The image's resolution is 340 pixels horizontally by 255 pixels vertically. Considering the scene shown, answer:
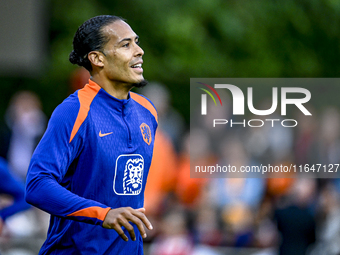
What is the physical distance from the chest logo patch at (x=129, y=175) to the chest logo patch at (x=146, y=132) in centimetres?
15

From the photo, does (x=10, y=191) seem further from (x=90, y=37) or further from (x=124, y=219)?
(x=124, y=219)

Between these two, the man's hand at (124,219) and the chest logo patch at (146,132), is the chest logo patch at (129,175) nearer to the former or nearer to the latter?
the chest logo patch at (146,132)

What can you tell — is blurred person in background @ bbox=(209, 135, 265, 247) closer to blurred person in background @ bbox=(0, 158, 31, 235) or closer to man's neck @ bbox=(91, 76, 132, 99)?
blurred person in background @ bbox=(0, 158, 31, 235)

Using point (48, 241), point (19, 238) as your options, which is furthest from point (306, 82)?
point (48, 241)

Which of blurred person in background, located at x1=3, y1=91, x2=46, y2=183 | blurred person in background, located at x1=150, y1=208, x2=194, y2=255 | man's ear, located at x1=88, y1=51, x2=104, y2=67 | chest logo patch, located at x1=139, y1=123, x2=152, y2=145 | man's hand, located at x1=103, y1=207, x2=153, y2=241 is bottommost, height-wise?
blurred person in background, located at x1=150, y1=208, x2=194, y2=255

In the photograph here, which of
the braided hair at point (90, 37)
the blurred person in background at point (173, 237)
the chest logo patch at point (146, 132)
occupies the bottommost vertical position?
the blurred person in background at point (173, 237)

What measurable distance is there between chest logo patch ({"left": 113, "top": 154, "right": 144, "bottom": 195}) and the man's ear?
0.62 m

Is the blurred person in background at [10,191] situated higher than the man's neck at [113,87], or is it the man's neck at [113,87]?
the man's neck at [113,87]

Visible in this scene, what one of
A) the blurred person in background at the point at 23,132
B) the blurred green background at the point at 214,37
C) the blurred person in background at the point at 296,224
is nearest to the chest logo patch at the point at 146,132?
the blurred person in background at the point at 296,224

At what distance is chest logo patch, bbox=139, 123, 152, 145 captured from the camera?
357 centimetres

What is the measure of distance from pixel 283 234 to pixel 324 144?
1.88 metres

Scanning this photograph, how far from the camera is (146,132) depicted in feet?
11.8

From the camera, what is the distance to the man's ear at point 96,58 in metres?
3.50

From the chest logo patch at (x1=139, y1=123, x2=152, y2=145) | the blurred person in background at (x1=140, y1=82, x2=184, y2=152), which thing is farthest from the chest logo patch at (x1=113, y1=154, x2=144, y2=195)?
the blurred person in background at (x1=140, y1=82, x2=184, y2=152)
